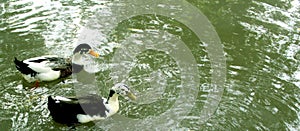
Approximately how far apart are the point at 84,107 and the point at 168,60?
2185mm

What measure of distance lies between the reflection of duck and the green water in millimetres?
169

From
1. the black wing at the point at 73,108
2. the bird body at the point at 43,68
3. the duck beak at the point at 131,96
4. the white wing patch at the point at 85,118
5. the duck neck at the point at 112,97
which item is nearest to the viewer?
the black wing at the point at 73,108

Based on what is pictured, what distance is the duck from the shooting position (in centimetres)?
503

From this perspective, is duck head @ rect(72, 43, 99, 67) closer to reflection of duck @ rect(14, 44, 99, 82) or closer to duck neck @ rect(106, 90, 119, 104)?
reflection of duck @ rect(14, 44, 99, 82)

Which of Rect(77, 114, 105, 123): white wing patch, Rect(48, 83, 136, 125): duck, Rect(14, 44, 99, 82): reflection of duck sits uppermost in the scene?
Rect(14, 44, 99, 82): reflection of duck

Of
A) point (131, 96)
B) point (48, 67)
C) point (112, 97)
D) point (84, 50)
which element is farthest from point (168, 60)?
Answer: point (48, 67)

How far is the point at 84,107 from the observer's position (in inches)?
203

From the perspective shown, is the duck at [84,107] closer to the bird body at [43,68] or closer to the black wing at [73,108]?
the black wing at [73,108]

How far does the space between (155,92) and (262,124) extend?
1632mm

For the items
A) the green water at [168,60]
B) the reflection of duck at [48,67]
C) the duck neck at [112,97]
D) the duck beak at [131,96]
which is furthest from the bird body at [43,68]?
the duck beak at [131,96]

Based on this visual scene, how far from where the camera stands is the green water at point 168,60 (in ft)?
17.7

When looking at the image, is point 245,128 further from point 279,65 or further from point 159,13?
point 159,13

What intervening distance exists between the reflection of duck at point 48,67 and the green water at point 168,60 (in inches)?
6.7

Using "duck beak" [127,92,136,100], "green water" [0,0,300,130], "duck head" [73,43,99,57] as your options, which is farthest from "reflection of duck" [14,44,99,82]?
"duck beak" [127,92,136,100]
